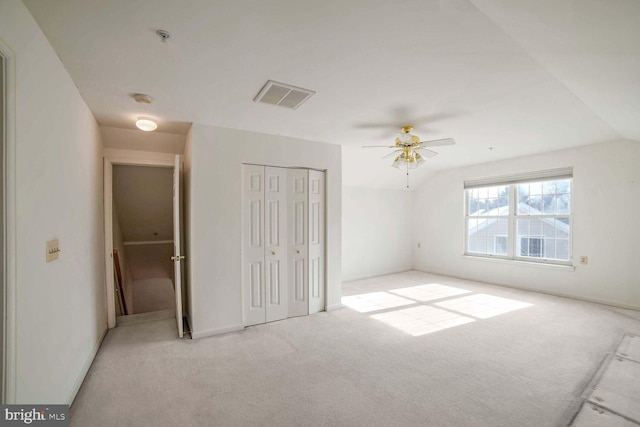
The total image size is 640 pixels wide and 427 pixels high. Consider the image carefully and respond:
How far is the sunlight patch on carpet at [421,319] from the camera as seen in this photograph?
3332mm

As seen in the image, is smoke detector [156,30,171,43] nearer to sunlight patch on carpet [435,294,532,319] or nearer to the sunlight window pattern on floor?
the sunlight window pattern on floor

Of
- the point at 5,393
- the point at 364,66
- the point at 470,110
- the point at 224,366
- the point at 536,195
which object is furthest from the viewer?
the point at 536,195

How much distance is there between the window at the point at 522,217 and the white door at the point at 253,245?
4.56 m

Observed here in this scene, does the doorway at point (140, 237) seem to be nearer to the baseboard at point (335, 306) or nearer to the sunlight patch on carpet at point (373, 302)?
the baseboard at point (335, 306)

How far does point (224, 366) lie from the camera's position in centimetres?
250

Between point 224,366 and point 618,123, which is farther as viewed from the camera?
point 618,123

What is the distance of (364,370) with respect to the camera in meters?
2.42

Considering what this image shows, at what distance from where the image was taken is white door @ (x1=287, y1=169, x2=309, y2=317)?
3.75 meters

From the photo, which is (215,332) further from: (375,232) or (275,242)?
(375,232)

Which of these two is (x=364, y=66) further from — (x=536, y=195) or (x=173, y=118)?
(x=536, y=195)

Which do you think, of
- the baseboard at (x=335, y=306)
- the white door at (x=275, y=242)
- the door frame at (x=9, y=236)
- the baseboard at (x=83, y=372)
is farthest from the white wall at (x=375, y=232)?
the door frame at (x=9, y=236)

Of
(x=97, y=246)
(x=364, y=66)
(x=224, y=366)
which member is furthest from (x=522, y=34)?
(x=97, y=246)

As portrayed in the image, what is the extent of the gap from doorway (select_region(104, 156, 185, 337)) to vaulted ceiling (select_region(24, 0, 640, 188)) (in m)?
1.03

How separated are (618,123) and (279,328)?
4.63m
